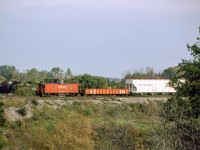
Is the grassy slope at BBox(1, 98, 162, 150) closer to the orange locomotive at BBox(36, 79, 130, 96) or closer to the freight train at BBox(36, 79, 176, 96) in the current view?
the orange locomotive at BBox(36, 79, 130, 96)

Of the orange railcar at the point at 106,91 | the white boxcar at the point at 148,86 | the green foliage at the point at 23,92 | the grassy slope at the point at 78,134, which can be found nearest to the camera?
the grassy slope at the point at 78,134

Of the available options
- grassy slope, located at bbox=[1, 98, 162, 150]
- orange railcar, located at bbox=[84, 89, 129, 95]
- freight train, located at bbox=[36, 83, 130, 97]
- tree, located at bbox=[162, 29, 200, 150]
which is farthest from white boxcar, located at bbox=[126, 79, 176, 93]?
tree, located at bbox=[162, 29, 200, 150]

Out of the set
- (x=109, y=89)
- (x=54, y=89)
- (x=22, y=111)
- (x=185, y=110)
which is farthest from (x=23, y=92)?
(x=185, y=110)

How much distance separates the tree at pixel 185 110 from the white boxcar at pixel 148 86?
147 feet

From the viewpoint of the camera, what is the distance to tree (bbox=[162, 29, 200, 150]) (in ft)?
61.5

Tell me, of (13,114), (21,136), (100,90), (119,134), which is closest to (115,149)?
(119,134)

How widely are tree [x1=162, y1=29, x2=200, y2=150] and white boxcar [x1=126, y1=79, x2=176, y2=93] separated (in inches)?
1764

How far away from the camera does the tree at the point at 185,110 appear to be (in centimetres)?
1875

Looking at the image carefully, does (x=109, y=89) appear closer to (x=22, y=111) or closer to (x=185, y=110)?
(x=22, y=111)

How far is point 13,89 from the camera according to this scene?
73.6m

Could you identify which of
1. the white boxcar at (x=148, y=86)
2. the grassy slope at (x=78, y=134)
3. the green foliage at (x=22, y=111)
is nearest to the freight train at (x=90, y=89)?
the white boxcar at (x=148, y=86)

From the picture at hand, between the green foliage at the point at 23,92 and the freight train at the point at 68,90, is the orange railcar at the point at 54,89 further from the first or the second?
the green foliage at the point at 23,92

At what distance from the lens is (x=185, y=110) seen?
69.2 ft

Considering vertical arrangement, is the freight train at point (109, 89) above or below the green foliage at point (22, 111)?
above
